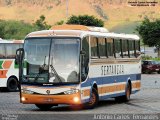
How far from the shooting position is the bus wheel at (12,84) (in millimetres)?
36725

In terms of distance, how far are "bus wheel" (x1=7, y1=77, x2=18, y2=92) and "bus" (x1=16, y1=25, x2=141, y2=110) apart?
13.1 meters

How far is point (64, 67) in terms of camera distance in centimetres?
2147

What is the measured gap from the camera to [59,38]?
22047 mm

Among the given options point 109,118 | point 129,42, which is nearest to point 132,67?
point 129,42

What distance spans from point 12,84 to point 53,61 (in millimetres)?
15857

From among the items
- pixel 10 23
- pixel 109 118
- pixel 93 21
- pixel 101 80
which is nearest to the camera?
pixel 109 118

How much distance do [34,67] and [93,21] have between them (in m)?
76.9

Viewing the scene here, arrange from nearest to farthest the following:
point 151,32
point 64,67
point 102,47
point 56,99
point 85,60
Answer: point 56,99 → point 64,67 → point 85,60 → point 102,47 → point 151,32

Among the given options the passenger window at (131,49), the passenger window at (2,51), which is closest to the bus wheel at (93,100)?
the passenger window at (131,49)

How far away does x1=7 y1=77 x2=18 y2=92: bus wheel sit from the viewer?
120 feet

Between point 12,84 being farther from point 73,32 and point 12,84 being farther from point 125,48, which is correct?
point 73,32

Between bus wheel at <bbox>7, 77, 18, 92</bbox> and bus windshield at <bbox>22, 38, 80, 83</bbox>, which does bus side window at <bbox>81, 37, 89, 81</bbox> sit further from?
bus wheel at <bbox>7, 77, 18, 92</bbox>

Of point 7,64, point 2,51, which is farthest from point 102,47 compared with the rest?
point 2,51

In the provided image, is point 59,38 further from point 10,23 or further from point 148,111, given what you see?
point 10,23
